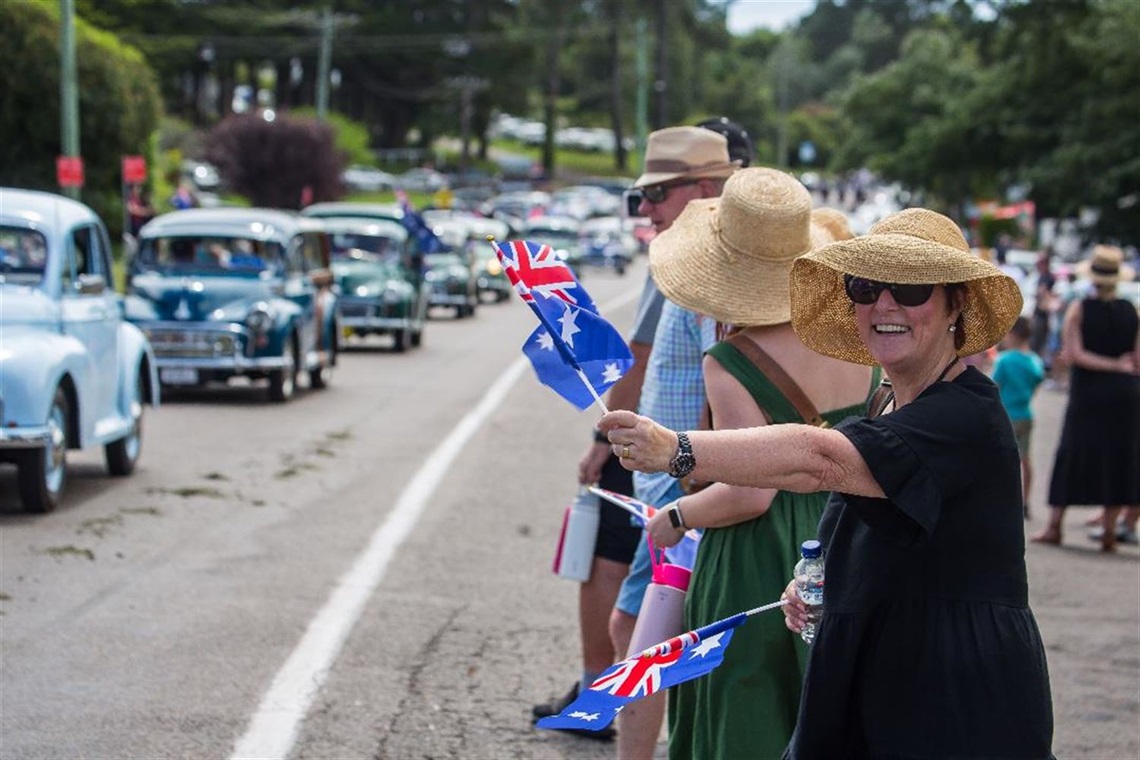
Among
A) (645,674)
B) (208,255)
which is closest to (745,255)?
(645,674)

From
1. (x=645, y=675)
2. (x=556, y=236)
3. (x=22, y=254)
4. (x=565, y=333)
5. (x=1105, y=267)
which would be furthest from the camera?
(x=556, y=236)

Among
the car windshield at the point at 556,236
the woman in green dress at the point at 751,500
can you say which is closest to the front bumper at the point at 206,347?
the woman in green dress at the point at 751,500

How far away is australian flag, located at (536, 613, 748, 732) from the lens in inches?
158

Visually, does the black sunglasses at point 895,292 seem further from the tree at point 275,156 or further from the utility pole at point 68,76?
the tree at point 275,156

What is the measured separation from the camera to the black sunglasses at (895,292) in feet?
11.8

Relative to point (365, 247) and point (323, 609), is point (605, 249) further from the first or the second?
point (323, 609)

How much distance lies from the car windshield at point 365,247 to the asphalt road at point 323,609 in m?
12.3

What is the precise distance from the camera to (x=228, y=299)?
19.8 meters

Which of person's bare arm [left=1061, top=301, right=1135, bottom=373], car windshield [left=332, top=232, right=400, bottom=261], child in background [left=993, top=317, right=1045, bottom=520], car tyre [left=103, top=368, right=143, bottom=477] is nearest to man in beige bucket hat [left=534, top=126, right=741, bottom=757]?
person's bare arm [left=1061, top=301, right=1135, bottom=373]

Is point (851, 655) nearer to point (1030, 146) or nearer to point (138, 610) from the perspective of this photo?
point (138, 610)

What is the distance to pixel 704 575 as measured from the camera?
16.6 ft

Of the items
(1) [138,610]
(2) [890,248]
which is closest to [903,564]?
(2) [890,248]

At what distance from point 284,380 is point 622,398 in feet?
44.5

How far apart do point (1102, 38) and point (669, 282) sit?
23.7 m
